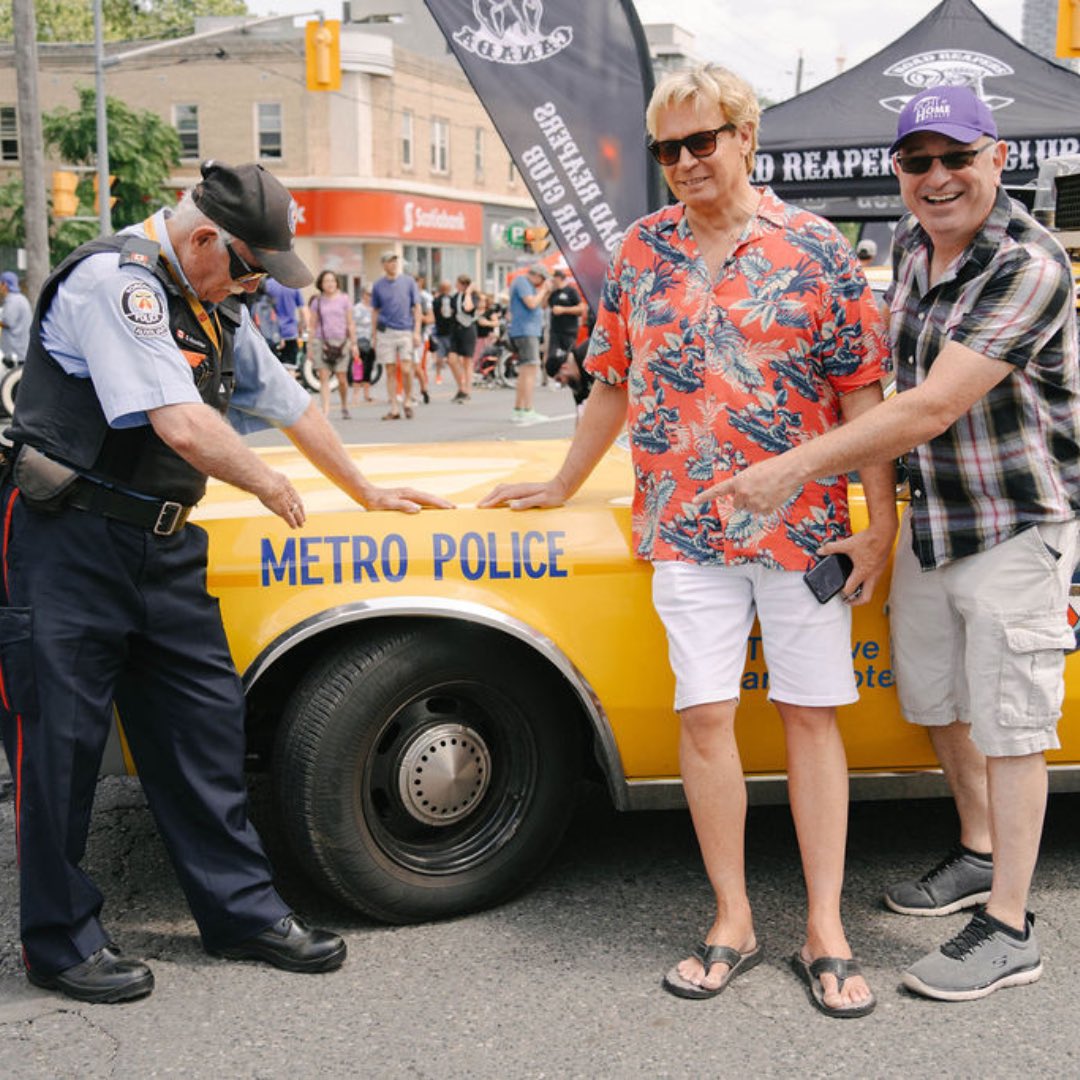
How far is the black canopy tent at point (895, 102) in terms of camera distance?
9500 millimetres

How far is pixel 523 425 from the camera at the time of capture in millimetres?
16250

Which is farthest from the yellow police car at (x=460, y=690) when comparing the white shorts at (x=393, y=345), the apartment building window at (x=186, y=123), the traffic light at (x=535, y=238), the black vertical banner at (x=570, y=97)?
the apartment building window at (x=186, y=123)

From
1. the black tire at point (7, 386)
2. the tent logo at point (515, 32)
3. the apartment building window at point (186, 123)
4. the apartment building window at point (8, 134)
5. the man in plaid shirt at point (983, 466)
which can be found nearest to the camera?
the man in plaid shirt at point (983, 466)

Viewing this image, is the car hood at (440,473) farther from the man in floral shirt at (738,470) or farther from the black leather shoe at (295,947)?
the black leather shoe at (295,947)

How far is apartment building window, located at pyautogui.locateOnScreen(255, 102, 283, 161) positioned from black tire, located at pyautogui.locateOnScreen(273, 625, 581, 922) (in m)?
40.2

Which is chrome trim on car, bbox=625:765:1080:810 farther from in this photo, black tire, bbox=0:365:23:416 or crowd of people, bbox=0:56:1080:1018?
black tire, bbox=0:365:23:416

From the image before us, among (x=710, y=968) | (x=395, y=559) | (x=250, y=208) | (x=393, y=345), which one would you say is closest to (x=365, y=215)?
(x=393, y=345)

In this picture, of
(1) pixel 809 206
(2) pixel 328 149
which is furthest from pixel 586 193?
(2) pixel 328 149

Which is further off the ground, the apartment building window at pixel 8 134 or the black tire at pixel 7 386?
the apartment building window at pixel 8 134

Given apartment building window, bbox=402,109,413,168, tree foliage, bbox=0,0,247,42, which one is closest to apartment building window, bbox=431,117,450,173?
apartment building window, bbox=402,109,413,168

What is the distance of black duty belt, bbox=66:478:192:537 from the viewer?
310 centimetres

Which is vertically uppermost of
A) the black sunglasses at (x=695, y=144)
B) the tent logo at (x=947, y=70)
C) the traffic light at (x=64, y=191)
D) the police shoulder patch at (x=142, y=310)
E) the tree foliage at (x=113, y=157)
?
the tree foliage at (x=113, y=157)

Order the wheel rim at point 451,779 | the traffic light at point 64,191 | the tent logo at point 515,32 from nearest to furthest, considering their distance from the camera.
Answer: the wheel rim at point 451,779 → the tent logo at point 515,32 → the traffic light at point 64,191

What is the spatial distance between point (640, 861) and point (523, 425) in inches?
493
